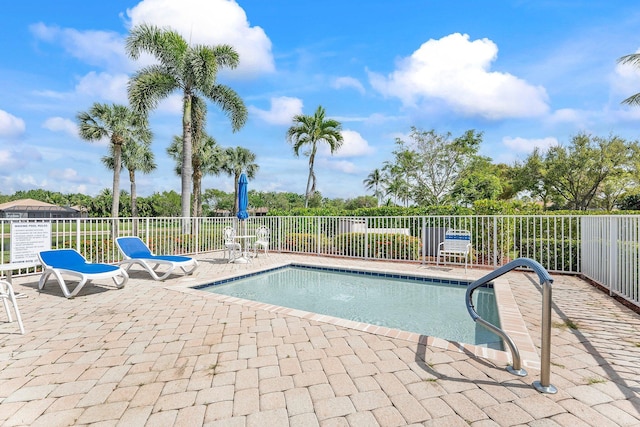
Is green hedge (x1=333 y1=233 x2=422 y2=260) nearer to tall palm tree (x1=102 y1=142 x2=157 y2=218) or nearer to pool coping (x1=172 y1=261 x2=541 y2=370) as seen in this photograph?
pool coping (x1=172 y1=261 x2=541 y2=370)

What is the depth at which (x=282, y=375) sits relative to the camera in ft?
8.27

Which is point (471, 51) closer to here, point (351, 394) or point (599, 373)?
point (599, 373)

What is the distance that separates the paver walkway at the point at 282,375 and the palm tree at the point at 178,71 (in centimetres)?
1073

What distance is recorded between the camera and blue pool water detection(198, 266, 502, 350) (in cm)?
427

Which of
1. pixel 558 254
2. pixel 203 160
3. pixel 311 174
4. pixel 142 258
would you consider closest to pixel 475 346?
pixel 558 254

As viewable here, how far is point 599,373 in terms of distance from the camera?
2.52m

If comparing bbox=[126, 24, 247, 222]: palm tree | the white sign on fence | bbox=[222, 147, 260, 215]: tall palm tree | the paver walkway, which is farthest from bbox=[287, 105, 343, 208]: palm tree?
the paver walkway

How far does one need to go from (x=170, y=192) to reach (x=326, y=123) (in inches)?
1999

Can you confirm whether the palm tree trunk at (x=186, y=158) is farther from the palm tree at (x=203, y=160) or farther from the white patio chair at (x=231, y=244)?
the palm tree at (x=203, y=160)

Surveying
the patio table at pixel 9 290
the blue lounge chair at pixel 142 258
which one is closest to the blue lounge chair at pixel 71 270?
the patio table at pixel 9 290

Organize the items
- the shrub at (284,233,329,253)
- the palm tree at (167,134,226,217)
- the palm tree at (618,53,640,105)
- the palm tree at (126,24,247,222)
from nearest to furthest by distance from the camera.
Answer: the shrub at (284,233,329,253) → the palm tree at (126,24,247,222) → the palm tree at (618,53,640,105) → the palm tree at (167,134,226,217)

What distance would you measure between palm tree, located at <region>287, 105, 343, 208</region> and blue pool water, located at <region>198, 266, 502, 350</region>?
1241cm

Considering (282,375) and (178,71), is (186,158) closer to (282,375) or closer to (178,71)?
(178,71)

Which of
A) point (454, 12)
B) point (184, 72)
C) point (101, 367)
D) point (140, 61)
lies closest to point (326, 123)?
point (184, 72)
